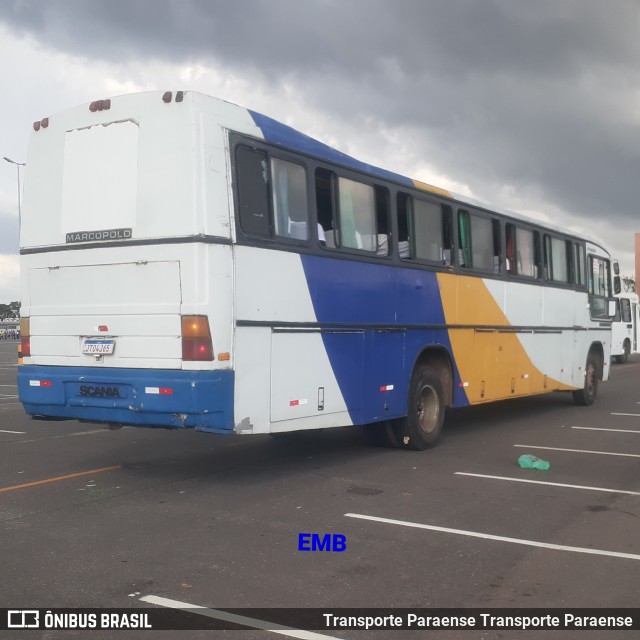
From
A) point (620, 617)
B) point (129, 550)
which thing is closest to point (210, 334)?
point (129, 550)

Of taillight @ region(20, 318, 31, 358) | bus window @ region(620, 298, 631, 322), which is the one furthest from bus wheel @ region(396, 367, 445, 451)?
bus window @ region(620, 298, 631, 322)

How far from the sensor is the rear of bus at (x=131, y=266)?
706 centimetres

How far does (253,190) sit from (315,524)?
3210 mm

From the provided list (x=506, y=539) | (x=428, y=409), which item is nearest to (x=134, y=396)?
(x=506, y=539)

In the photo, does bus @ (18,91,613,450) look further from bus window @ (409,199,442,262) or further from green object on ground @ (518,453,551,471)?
green object on ground @ (518,453,551,471)

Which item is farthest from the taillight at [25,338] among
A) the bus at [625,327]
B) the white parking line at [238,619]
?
the bus at [625,327]

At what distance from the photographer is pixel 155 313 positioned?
725 cm

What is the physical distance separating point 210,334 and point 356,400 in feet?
7.88

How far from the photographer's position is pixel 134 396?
7.30m

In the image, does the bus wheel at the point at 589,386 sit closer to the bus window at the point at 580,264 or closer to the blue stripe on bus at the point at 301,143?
the bus window at the point at 580,264

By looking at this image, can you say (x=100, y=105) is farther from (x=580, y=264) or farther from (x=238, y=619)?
(x=580, y=264)

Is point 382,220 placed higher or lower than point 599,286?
higher

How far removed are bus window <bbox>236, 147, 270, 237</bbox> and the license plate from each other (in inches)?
68.0

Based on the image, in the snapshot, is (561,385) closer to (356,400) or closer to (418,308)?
(418,308)
